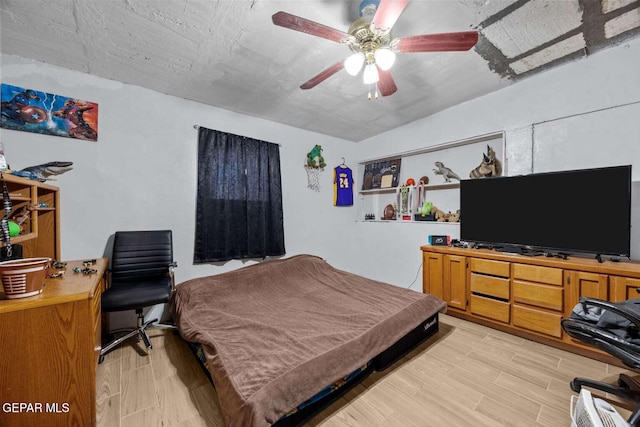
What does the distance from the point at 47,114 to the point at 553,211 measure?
4646mm

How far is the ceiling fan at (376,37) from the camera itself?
1.28 metres

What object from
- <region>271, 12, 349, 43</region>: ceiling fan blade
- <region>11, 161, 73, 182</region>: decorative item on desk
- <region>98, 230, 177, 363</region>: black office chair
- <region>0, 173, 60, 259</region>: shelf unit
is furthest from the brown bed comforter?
<region>271, 12, 349, 43</region>: ceiling fan blade

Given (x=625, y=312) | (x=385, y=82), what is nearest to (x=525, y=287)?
(x=625, y=312)

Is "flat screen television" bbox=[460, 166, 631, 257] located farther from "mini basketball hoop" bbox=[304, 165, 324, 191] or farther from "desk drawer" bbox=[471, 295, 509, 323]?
"mini basketball hoop" bbox=[304, 165, 324, 191]

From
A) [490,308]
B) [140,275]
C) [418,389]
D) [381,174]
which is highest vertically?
[381,174]

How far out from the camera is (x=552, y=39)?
75.4 inches

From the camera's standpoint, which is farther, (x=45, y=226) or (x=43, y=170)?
(x=45, y=226)

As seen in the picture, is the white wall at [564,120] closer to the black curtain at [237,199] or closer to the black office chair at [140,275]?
the black curtain at [237,199]

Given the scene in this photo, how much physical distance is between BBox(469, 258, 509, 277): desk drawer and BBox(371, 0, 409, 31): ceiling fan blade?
2.34 meters

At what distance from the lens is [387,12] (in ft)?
4.08

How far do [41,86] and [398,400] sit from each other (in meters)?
3.74

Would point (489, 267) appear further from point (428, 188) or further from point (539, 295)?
point (428, 188)

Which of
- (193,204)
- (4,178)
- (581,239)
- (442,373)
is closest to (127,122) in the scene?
(193,204)

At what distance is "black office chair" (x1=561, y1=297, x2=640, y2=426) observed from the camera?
123 centimetres
